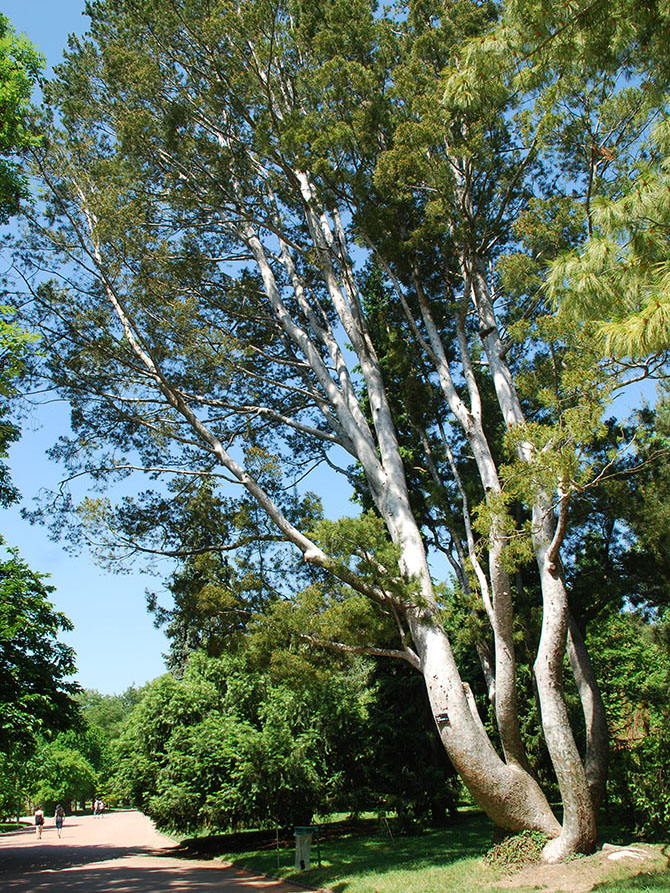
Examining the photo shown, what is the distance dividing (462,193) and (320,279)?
508cm

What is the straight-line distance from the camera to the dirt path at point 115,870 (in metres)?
9.66

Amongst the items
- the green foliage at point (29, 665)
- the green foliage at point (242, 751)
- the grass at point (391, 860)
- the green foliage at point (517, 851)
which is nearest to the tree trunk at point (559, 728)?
the green foliage at point (517, 851)

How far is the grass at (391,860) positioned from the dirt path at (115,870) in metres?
0.63

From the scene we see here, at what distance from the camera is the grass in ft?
24.2

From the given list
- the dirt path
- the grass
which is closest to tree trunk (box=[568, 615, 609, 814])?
the grass

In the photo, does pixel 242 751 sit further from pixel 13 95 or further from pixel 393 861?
pixel 13 95

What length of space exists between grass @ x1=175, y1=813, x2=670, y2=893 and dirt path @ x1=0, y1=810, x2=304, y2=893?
63cm

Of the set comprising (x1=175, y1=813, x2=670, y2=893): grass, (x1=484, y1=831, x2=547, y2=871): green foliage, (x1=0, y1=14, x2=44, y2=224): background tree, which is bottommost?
(x1=175, y1=813, x2=670, y2=893): grass

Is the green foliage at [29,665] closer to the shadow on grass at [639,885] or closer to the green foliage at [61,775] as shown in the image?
the shadow on grass at [639,885]

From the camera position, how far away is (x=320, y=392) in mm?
14453

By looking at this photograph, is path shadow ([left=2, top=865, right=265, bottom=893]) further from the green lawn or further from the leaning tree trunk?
the leaning tree trunk

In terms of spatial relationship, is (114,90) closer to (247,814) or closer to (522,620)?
(522,620)

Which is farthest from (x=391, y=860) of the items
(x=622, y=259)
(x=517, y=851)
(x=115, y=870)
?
(x=622, y=259)

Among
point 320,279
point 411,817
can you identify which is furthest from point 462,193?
point 411,817
